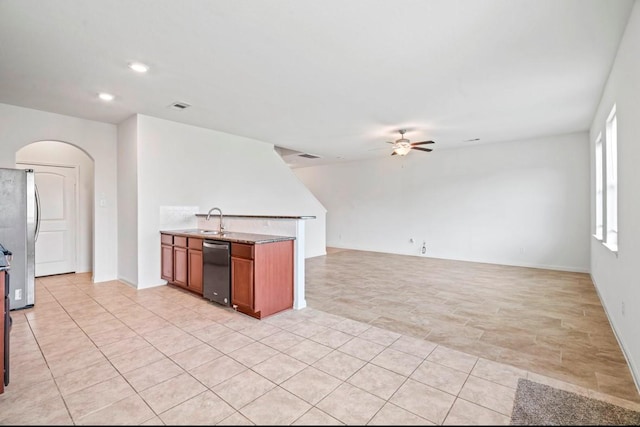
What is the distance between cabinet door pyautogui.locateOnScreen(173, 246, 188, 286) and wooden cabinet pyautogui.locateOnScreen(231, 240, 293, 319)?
1.15 metres

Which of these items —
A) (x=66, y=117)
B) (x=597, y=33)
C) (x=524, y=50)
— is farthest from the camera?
(x=66, y=117)

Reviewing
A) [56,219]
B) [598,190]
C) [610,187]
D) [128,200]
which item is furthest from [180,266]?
[598,190]

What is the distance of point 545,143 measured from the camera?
630cm

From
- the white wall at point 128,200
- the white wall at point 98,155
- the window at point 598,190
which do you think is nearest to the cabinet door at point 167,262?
the white wall at point 128,200

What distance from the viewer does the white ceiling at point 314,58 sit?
2.29 m

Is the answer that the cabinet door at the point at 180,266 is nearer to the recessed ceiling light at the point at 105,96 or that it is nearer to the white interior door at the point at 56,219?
the recessed ceiling light at the point at 105,96

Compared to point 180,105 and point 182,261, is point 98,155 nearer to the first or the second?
point 180,105

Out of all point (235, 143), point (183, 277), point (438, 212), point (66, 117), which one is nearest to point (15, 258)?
point (183, 277)

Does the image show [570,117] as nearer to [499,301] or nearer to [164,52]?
[499,301]

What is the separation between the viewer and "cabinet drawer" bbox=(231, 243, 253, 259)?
3377 mm

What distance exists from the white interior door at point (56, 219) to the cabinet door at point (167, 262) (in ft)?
7.25

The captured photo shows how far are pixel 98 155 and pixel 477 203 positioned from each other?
7.57 meters

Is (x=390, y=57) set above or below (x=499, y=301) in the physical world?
above

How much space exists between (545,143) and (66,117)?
858 cm
